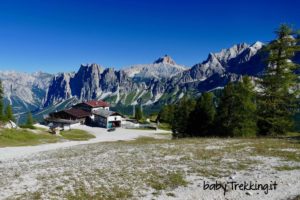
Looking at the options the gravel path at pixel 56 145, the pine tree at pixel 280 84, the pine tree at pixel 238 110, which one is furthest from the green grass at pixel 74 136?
the pine tree at pixel 280 84

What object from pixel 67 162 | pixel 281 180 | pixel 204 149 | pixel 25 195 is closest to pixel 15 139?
pixel 67 162

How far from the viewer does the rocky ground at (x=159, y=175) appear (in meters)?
19.1

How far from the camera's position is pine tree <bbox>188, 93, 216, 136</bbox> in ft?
242

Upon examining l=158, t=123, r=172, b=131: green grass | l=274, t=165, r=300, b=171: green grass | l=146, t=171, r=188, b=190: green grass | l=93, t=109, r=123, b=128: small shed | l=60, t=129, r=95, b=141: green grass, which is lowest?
l=60, t=129, r=95, b=141: green grass

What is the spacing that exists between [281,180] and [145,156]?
14290mm

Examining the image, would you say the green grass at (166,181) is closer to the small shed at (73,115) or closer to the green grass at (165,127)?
the small shed at (73,115)

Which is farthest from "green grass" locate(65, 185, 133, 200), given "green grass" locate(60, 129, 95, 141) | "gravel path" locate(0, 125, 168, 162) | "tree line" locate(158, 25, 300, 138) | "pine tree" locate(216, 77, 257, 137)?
"green grass" locate(60, 129, 95, 141)

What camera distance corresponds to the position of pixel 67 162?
30219mm

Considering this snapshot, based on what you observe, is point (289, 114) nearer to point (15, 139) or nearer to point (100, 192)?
point (100, 192)

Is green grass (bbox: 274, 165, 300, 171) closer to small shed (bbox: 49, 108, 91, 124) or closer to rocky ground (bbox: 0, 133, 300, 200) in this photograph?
rocky ground (bbox: 0, 133, 300, 200)

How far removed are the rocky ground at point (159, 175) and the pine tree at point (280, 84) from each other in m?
18.8

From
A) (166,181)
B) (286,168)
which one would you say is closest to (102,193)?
(166,181)

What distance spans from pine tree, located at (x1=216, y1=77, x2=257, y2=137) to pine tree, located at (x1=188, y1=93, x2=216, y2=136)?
434 inches

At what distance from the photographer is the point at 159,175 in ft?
75.9
